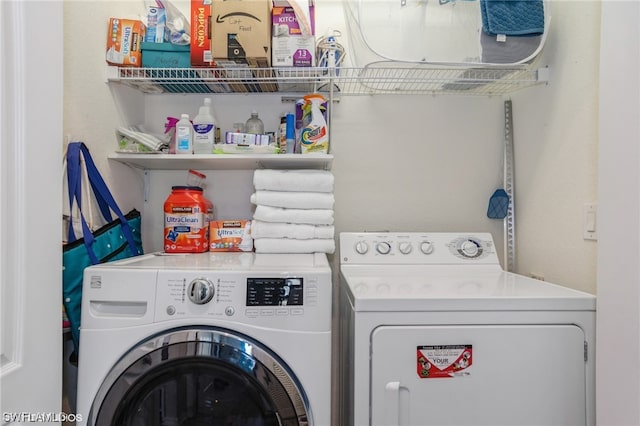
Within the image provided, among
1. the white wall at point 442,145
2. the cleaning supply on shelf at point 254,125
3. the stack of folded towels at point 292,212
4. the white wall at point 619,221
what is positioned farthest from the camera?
the cleaning supply on shelf at point 254,125

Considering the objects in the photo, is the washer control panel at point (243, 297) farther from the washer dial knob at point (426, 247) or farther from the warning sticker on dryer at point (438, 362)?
the washer dial knob at point (426, 247)

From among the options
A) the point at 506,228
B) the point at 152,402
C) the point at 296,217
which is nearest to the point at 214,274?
the point at 152,402

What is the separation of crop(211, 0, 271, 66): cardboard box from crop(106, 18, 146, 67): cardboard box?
36 centimetres

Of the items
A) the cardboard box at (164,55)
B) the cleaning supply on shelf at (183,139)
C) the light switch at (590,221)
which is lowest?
the light switch at (590,221)

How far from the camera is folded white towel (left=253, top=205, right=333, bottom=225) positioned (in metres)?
1.58

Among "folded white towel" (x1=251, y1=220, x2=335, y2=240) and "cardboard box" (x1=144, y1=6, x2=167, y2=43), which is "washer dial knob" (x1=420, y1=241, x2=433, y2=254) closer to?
"folded white towel" (x1=251, y1=220, x2=335, y2=240)

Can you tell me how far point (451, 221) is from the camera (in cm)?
187

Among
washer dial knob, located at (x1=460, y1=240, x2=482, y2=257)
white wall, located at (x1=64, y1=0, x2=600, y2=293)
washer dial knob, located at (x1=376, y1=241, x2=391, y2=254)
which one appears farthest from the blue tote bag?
washer dial knob, located at (x1=460, y1=240, x2=482, y2=257)

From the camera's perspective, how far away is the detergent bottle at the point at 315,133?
1.56m

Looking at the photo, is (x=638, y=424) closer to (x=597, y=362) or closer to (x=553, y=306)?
(x=597, y=362)

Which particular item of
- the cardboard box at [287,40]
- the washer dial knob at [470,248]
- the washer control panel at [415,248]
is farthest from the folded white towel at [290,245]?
the cardboard box at [287,40]

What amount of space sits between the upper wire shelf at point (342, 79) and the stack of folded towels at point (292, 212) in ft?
1.38

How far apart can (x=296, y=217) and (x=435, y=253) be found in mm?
640

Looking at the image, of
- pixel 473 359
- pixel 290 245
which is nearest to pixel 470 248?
pixel 473 359
